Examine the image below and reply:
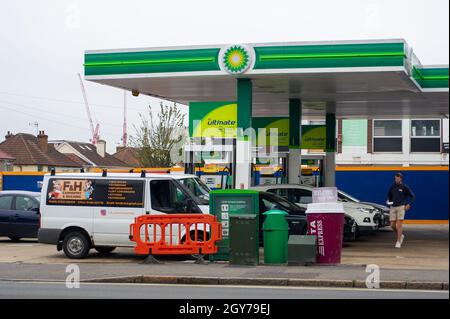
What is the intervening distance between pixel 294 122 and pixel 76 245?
10681 millimetres

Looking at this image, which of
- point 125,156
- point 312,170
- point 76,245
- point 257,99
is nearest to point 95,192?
point 76,245

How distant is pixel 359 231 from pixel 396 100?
19.1ft

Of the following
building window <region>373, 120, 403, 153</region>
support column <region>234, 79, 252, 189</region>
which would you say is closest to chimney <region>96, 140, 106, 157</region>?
building window <region>373, 120, 403, 153</region>

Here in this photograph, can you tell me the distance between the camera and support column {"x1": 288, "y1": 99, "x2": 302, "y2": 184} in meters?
26.7

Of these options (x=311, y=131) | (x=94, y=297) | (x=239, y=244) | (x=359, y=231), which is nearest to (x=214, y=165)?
(x=311, y=131)

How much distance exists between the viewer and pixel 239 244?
16.3 meters

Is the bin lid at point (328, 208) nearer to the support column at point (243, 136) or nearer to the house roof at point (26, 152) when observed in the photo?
the support column at point (243, 136)

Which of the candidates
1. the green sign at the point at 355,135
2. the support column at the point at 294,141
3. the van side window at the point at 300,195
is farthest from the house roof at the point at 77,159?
the van side window at the point at 300,195

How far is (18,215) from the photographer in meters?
23.5

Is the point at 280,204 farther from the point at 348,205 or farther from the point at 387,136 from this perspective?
the point at 387,136

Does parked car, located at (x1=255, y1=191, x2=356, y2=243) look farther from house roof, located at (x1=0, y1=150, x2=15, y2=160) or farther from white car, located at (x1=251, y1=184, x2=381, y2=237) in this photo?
house roof, located at (x1=0, y1=150, x2=15, y2=160)

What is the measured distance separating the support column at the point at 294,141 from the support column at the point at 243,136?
5.87m

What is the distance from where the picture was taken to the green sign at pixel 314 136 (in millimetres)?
29422
